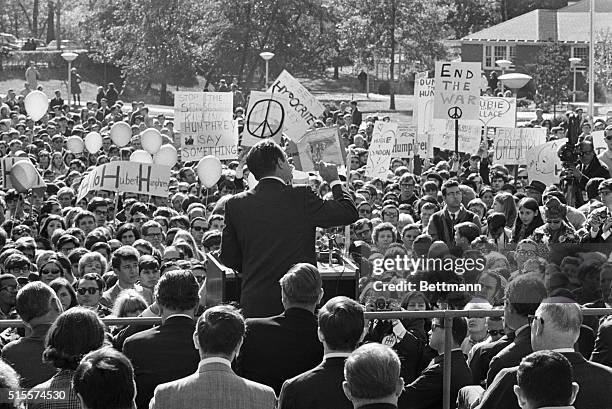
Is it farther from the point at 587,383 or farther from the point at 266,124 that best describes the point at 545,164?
the point at 587,383

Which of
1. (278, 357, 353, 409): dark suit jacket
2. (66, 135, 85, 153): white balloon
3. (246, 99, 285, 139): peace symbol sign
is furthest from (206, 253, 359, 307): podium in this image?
(66, 135, 85, 153): white balloon

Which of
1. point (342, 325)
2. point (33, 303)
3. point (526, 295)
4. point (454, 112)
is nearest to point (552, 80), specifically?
point (454, 112)

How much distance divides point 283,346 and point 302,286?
329 mm

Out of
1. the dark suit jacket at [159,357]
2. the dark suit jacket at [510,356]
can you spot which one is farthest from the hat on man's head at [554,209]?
the dark suit jacket at [159,357]

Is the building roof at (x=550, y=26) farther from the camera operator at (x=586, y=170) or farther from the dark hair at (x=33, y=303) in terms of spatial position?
the dark hair at (x=33, y=303)

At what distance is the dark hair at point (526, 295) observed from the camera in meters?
6.80

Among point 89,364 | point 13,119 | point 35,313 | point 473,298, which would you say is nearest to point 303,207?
point 473,298

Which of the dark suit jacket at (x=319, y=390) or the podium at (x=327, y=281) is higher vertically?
the podium at (x=327, y=281)

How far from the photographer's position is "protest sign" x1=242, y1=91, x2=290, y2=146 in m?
16.2

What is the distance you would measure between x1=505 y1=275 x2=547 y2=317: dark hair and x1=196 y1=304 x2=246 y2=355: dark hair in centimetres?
161

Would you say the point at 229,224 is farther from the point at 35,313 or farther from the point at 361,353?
the point at 361,353

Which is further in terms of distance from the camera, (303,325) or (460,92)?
(460,92)

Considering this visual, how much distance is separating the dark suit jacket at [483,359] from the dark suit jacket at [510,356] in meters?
0.48

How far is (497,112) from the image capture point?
2564 cm
